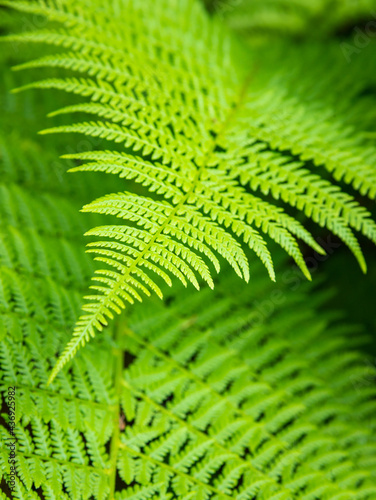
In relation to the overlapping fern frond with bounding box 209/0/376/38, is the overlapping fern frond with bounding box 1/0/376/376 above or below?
below

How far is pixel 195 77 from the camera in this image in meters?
1.46

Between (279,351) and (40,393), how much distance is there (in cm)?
73

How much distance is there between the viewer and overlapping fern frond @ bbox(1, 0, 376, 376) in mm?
947

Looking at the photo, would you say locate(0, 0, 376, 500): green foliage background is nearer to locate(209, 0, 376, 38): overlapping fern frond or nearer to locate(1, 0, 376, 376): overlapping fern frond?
locate(1, 0, 376, 376): overlapping fern frond

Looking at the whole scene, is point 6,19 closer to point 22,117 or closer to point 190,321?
point 22,117

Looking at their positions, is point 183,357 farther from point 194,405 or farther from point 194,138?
point 194,138

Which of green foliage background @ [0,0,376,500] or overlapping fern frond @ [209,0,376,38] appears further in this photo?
overlapping fern frond @ [209,0,376,38]

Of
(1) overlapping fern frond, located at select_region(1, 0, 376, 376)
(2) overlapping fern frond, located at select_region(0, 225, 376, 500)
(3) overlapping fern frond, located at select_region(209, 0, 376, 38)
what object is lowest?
(2) overlapping fern frond, located at select_region(0, 225, 376, 500)

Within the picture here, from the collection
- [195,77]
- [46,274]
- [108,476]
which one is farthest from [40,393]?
[195,77]

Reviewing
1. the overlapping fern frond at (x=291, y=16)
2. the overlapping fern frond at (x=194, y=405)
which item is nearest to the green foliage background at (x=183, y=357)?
the overlapping fern frond at (x=194, y=405)

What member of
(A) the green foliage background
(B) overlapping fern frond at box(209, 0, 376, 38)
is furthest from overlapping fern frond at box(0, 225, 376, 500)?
(B) overlapping fern frond at box(209, 0, 376, 38)

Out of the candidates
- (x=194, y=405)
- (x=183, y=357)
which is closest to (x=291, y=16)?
(x=183, y=357)

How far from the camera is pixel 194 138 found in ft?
4.01

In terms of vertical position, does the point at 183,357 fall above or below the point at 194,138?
below
